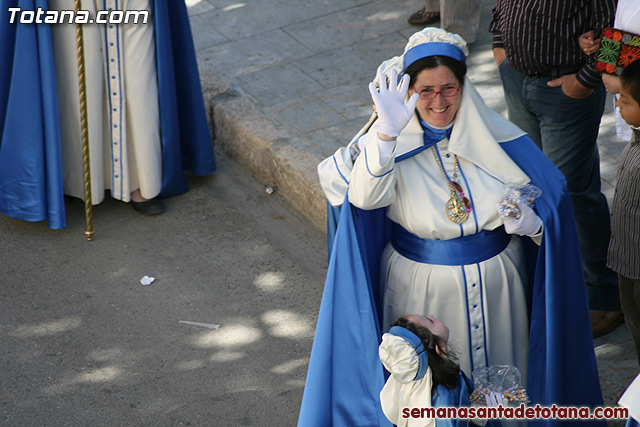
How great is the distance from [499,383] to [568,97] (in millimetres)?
1571

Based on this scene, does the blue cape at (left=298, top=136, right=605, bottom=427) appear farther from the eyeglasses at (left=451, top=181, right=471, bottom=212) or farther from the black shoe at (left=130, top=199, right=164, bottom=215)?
the black shoe at (left=130, top=199, right=164, bottom=215)

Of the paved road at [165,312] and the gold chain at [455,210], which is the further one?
the paved road at [165,312]

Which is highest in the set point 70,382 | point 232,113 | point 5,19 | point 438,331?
point 5,19

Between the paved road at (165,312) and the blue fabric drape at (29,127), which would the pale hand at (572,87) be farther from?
the blue fabric drape at (29,127)

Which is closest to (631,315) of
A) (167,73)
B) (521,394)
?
(521,394)

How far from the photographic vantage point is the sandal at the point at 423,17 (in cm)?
703

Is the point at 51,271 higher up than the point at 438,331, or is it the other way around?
the point at 438,331

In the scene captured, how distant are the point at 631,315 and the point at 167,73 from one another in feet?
10.1

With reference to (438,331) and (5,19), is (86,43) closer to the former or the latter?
(5,19)

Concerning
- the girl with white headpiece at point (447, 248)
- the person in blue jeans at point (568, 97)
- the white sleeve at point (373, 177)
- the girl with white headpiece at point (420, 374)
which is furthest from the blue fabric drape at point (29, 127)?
the girl with white headpiece at point (420, 374)

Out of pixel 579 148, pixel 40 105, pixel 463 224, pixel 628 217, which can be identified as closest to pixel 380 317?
pixel 463 224

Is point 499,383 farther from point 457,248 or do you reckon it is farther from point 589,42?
point 589,42

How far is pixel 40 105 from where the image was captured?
529cm

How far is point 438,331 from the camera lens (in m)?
3.06
